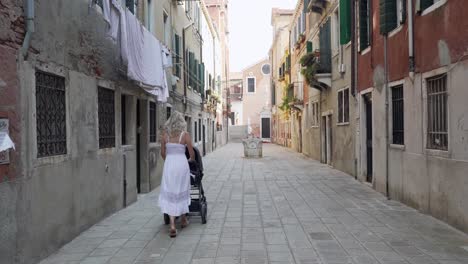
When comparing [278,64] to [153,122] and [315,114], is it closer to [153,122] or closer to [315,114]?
[315,114]

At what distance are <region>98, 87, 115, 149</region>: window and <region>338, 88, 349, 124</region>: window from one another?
341 inches

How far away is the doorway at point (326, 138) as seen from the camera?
17906mm

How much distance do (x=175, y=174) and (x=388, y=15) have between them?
5952 millimetres

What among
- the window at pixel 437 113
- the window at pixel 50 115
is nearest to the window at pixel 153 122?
the window at pixel 50 115

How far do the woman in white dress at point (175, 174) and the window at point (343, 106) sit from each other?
906 cm

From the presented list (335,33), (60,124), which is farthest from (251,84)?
(60,124)

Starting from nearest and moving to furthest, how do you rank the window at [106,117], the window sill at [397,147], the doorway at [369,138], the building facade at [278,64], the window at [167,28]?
1. the window at [106,117]
2. the window sill at [397,147]
3. the doorway at [369,138]
4. the window at [167,28]
5. the building facade at [278,64]

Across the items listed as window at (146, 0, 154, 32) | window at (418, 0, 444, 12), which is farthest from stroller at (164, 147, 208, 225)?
window at (146, 0, 154, 32)

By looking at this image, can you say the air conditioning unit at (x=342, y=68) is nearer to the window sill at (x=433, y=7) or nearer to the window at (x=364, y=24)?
the window at (x=364, y=24)

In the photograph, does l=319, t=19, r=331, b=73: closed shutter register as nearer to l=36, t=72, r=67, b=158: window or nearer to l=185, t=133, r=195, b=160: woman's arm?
l=185, t=133, r=195, b=160: woman's arm

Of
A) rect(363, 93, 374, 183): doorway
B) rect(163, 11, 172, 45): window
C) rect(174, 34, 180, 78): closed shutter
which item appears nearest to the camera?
rect(363, 93, 374, 183): doorway

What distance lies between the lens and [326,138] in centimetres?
1880

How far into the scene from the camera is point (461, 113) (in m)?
6.47

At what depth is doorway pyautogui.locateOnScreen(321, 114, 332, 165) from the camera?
17.9 metres
